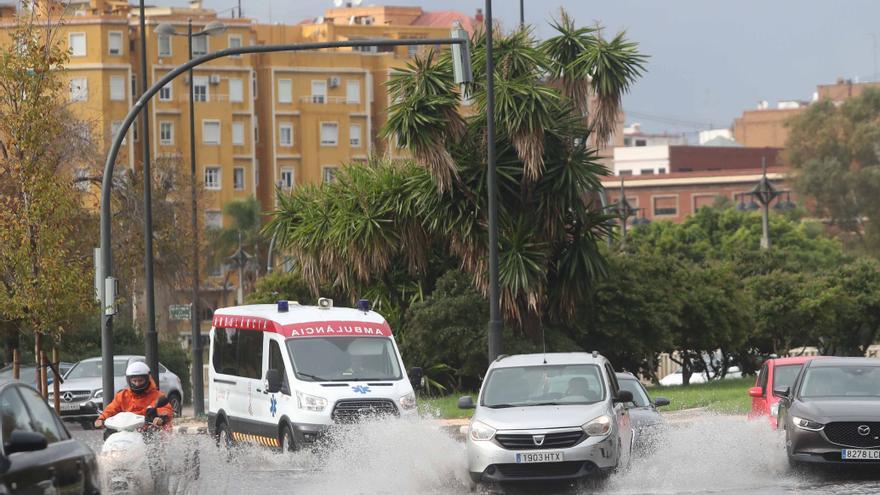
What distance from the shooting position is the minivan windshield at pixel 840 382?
19594 millimetres

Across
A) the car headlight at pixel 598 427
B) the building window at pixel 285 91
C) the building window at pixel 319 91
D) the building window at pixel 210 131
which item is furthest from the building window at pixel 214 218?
the car headlight at pixel 598 427

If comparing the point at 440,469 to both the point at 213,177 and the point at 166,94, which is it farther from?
the point at 213,177

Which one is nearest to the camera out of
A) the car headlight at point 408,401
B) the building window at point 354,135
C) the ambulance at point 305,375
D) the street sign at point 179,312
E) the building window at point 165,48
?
the ambulance at point 305,375

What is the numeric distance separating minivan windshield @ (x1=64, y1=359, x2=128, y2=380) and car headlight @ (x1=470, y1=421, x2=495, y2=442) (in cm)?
2018

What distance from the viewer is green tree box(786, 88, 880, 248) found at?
360ft

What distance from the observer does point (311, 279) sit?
37.8 m

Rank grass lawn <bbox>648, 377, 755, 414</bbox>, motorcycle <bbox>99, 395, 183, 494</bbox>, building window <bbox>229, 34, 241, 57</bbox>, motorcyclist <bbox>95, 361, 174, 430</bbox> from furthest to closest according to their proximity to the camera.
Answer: building window <bbox>229, 34, 241, 57</bbox> < grass lawn <bbox>648, 377, 755, 414</bbox> < motorcyclist <bbox>95, 361, 174, 430</bbox> < motorcycle <bbox>99, 395, 183, 494</bbox>

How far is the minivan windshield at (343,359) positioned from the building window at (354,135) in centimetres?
9892

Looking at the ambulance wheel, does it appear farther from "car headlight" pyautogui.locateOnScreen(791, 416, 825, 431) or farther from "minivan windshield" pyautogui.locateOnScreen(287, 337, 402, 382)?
"car headlight" pyautogui.locateOnScreen(791, 416, 825, 431)

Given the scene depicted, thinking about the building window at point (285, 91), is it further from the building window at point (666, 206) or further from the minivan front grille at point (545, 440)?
the minivan front grille at point (545, 440)

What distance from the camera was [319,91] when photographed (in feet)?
396

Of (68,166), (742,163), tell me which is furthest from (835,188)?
(68,166)

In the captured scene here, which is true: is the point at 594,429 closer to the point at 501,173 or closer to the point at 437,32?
the point at 501,173

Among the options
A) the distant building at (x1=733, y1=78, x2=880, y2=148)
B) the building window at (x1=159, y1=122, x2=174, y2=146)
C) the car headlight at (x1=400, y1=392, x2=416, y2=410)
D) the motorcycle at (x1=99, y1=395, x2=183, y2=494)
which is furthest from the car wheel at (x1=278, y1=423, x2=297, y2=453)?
the distant building at (x1=733, y1=78, x2=880, y2=148)
